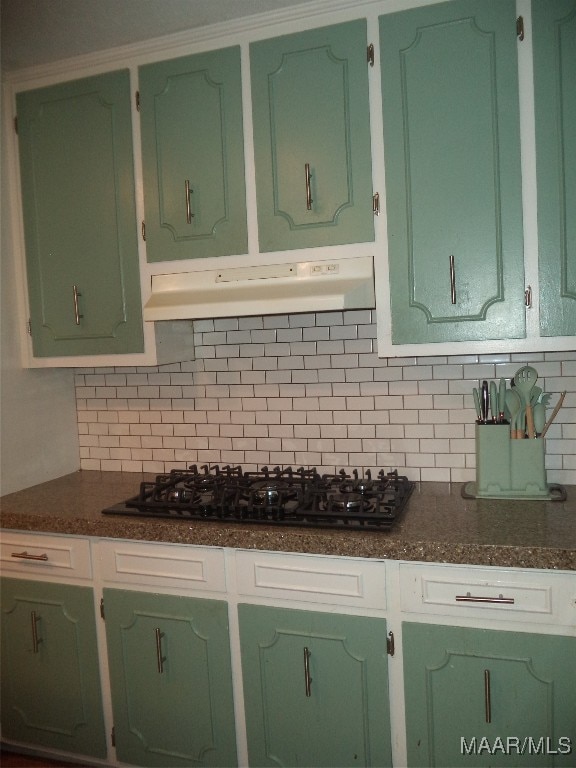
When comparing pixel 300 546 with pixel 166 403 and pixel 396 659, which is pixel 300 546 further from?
pixel 166 403

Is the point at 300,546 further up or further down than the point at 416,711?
further up

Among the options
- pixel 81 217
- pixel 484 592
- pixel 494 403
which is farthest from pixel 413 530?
pixel 81 217

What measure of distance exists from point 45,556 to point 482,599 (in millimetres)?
1481

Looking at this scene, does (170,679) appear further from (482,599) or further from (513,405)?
(513,405)

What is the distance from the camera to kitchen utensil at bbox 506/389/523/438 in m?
2.01

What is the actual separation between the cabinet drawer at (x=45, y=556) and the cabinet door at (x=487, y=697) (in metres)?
1.13

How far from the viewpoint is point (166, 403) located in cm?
262

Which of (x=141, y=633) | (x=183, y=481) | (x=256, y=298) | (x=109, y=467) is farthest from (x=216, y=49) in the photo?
(x=141, y=633)

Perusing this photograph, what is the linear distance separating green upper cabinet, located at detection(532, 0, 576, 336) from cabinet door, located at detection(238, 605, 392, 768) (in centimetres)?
108

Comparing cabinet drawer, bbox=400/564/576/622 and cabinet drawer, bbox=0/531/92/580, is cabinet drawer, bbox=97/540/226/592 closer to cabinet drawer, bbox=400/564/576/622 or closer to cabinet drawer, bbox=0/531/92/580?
cabinet drawer, bbox=0/531/92/580

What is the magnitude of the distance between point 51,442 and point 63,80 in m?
1.46

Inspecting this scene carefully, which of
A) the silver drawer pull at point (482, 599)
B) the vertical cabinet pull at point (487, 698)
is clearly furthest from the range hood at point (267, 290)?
the vertical cabinet pull at point (487, 698)

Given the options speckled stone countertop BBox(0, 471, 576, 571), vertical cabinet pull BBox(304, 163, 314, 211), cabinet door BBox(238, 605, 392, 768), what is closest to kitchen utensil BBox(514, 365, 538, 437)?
speckled stone countertop BBox(0, 471, 576, 571)

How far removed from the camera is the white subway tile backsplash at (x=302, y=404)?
2219 mm
